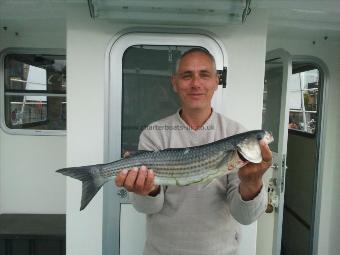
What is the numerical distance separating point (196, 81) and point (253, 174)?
65cm

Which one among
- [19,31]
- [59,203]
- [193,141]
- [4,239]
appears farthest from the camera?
[59,203]

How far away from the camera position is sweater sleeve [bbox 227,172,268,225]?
1855 millimetres

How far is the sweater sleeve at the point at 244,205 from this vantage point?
73.0 inches

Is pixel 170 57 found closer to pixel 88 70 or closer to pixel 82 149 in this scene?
pixel 88 70

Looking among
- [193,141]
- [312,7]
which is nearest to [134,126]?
[193,141]

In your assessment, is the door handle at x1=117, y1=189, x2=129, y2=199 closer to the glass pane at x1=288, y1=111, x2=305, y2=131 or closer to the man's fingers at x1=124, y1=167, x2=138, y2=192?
the man's fingers at x1=124, y1=167, x2=138, y2=192

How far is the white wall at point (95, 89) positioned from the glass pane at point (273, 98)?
85cm

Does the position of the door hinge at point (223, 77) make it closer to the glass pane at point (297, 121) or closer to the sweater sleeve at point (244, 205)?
the sweater sleeve at point (244, 205)

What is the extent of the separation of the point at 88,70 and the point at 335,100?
3036mm

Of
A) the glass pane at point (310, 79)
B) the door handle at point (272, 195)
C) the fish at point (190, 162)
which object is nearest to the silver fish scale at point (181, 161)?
the fish at point (190, 162)

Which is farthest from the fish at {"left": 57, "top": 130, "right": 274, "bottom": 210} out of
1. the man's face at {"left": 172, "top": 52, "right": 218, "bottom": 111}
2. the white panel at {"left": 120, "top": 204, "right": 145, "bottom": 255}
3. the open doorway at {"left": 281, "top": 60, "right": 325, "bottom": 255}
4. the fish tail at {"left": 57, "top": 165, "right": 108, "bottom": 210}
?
the open doorway at {"left": 281, "top": 60, "right": 325, "bottom": 255}

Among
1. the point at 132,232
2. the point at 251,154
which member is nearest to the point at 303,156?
the point at 132,232

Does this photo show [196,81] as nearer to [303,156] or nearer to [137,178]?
[137,178]

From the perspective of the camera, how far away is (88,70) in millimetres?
2766
